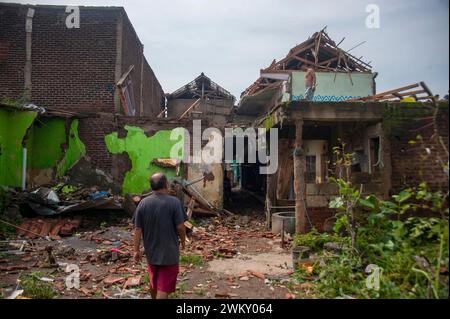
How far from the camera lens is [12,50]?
12.8 m

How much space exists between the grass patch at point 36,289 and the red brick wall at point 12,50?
9834mm

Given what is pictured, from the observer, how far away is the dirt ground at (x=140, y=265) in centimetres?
525

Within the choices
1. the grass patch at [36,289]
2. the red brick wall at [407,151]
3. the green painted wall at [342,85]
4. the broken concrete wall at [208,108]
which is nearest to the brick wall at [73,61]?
the grass patch at [36,289]

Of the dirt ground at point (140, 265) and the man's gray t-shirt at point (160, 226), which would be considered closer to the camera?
the man's gray t-shirt at point (160, 226)

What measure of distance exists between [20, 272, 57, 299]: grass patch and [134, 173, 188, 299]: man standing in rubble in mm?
1926

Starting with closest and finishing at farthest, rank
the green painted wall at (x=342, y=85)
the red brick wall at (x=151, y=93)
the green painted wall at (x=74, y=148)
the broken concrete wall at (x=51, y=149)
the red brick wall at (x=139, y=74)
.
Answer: the broken concrete wall at (x=51, y=149)
the green painted wall at (x=74, y=148)
the red brick wall at (x=139, y=74)
the green painted wall at (x=342, y=85)
the red brick wall at (x=151, y=93)

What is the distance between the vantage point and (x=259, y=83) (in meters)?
16.0

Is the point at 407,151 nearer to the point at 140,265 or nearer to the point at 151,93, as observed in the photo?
the point at 140,265

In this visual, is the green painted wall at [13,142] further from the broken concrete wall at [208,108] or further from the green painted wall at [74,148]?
the broken concrete wall at [208,108]

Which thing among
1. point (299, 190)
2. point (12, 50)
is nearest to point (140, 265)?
point (299, 190)

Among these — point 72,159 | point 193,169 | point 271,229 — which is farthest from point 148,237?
point 72,159

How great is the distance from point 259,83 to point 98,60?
743 cm

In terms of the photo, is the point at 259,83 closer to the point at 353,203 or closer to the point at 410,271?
the point at 353,203

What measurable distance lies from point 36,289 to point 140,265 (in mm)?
1907
